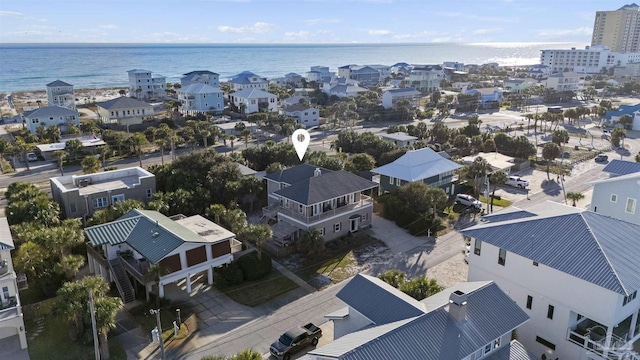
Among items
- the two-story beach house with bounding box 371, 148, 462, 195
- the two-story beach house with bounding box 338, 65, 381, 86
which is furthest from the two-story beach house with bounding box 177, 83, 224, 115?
the two-story beach house with bounding box 338, 65, 381, 86

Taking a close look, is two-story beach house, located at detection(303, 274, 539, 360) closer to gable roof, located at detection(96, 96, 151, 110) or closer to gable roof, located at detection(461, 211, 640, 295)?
gable roof, located at detection(461, 211, 640, 295)

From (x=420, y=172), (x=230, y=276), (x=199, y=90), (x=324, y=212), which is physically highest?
(x=199, y=90)

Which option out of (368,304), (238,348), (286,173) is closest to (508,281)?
(368,304)

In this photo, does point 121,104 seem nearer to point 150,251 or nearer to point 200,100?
point 200,100

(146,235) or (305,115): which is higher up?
(146,235)

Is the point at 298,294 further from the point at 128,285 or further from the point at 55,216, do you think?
the point at 55,216

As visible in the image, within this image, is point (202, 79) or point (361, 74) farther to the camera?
point (361, 74)

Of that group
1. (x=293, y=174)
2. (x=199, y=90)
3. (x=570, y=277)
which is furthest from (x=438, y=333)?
(x=199, y=90)
